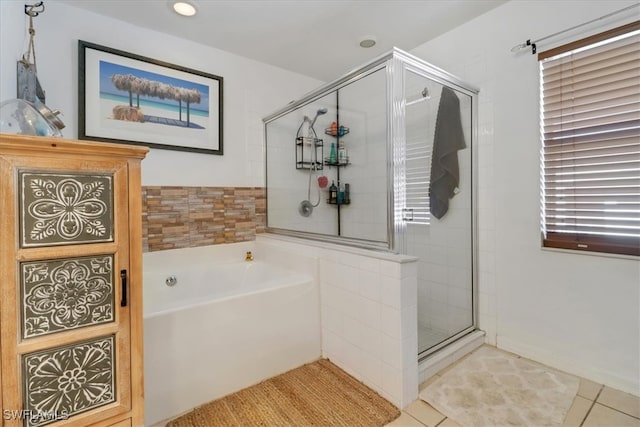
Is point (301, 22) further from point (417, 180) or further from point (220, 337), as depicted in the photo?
point (220, 337)

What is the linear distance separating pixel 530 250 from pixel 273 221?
212 centimetres

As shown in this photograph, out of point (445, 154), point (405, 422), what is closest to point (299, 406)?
point (405, 422)

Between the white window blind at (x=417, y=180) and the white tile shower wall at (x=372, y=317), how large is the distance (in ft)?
1.29

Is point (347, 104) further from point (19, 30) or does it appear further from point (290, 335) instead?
point (19, 30)

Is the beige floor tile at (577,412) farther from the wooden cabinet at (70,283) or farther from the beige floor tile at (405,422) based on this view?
the wooden cabinet at (70,283)

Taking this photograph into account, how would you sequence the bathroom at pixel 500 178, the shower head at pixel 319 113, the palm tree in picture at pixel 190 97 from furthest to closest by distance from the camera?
1. the shower head at pixel 319 113
2. the palm tree in picture at pixel 190 97
3. the bathroom at pixel 500 178

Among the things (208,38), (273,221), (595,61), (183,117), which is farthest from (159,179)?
(595,61)

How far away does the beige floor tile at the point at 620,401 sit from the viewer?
57.3 inches

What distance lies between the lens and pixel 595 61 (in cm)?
168

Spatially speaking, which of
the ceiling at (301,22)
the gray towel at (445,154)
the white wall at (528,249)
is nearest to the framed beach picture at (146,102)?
the ceiling at (301,22)

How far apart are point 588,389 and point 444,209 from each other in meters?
1.31

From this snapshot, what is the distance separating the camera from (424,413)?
58.7 inches

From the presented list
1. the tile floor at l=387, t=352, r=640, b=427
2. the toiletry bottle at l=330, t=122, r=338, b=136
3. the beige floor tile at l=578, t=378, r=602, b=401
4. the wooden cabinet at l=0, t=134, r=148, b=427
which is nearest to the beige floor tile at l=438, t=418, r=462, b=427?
the tile floor at l=387, t=352, r=640, b=427

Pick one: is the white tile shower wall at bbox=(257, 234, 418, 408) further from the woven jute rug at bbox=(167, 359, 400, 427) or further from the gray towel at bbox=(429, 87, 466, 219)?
the gray towel at bbox=(429, 87, 466, 219)
